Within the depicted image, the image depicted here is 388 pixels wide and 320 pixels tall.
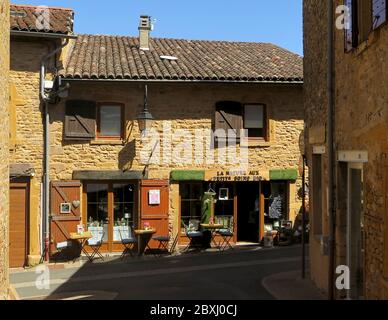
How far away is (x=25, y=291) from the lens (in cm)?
1076

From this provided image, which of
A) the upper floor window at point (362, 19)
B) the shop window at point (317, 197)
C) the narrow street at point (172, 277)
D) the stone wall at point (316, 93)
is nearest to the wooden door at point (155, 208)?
the narrow street at point (172, 277)

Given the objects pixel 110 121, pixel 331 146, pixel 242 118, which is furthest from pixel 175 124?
pixel 331 146

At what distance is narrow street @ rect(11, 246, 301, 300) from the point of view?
32.8 ft

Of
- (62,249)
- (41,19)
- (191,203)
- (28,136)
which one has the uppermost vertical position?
(41,19)

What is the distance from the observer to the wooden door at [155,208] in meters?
14.7

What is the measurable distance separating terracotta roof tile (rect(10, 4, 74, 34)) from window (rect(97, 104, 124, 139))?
2.22 m

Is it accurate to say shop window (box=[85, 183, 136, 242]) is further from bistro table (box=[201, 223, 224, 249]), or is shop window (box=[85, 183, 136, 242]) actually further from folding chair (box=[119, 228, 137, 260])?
bistro table (box=[201, 223, 224, 249])

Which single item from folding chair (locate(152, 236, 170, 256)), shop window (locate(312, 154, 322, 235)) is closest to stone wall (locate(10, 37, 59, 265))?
folding chair (locate(152, 236, 170, 256))

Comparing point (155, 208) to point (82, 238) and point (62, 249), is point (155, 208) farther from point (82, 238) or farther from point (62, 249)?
point (62, 249)

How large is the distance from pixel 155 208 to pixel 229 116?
3.26 m

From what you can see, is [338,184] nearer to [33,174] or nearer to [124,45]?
[33,174]

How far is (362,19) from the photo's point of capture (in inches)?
273
